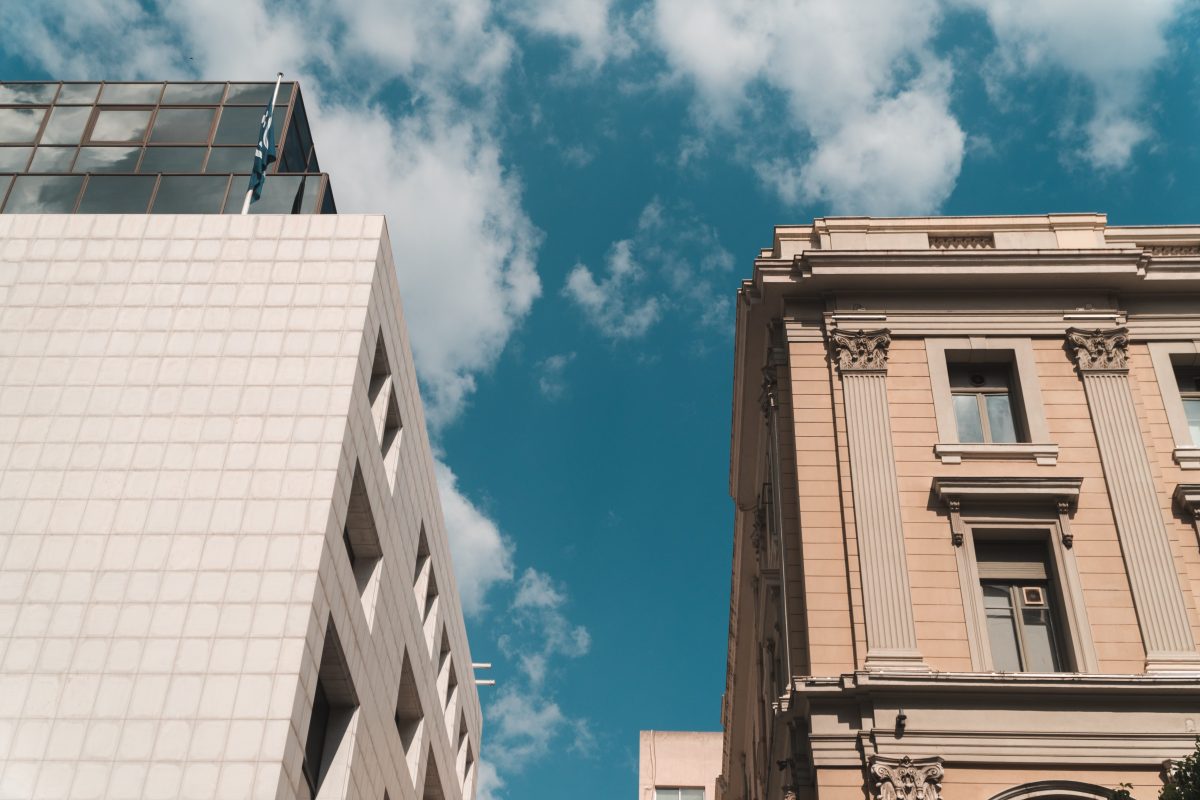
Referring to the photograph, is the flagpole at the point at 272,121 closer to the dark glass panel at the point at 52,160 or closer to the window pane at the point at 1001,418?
the dark glass panel at the point at 52,160

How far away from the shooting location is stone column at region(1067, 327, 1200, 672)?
25.6 metres

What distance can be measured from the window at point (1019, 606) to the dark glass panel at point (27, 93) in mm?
30564

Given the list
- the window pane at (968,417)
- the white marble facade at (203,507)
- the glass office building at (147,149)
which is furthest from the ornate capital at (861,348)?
the glass office building at (147,149)

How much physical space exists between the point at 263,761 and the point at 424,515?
1576 centimetres

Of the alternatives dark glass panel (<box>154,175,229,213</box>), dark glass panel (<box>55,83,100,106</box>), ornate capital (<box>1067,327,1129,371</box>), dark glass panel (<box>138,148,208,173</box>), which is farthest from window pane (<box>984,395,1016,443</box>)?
dark glass panel (<box>55,83,100,106</box>)

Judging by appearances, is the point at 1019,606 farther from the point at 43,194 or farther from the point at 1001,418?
the point at 43,194

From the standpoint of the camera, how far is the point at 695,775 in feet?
238

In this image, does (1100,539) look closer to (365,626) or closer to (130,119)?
(365,626)

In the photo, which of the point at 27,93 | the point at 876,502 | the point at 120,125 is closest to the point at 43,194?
the point at 120,125

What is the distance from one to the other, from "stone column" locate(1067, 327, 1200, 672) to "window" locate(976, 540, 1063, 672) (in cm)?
177

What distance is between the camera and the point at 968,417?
98.3ft

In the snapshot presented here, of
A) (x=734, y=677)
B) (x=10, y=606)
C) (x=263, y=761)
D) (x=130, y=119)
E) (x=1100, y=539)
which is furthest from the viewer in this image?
(x=734, y=677)

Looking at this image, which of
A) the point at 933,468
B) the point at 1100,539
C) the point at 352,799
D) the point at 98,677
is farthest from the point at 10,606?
the point at 1100,539

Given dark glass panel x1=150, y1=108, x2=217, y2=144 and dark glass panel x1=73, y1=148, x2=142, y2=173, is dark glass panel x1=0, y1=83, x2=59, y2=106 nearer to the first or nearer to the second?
dark glass panel x1=73, y1=148, x2=142, y2=173
